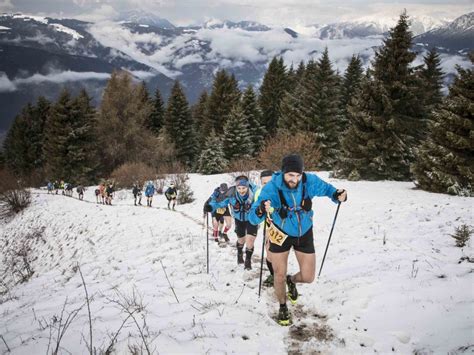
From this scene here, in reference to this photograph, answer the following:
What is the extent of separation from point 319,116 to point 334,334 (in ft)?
90.8

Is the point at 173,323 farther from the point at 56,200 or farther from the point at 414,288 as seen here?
the point at 56,200

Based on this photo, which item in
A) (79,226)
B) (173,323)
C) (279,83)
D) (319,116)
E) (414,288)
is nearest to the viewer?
(173,323)

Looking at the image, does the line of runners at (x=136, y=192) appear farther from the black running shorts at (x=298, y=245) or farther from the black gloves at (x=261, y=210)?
the black running shorts at (x=298, y=245)

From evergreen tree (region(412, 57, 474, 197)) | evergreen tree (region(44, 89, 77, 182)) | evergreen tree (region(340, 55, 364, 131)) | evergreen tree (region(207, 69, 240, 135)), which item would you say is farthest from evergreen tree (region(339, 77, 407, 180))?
evergreen tree (region(44, 89, 77, 182))

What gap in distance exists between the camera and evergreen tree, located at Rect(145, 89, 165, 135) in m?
47.4

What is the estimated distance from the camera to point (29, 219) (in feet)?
63.8

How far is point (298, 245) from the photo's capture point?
4.45 metres

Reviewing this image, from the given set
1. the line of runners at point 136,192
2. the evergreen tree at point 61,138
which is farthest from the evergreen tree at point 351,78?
the evergreen tree at point 61,138

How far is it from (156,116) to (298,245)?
47.3 m

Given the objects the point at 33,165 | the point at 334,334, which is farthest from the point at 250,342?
the point at 33,165

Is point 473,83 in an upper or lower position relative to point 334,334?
upper

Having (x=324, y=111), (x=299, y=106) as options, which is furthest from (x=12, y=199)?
(x=324, y=111)

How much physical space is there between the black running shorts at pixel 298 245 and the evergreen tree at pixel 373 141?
1545 centimetres

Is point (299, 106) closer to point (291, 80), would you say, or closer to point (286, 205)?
point (291, 80)
